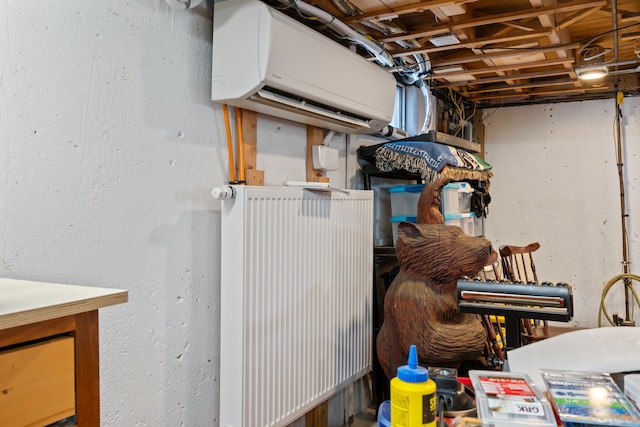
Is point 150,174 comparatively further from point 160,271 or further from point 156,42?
point 156,42

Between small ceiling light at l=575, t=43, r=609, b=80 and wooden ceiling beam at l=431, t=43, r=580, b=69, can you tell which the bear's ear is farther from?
small ceiling light at l=575, t=43, r=609, b=80

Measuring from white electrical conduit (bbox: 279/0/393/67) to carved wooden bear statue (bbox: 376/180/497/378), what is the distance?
0.94 metres

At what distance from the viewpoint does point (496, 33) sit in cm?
267

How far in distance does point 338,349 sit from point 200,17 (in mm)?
1637

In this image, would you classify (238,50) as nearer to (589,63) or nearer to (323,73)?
(323,73)

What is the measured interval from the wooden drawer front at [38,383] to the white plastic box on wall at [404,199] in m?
2.36

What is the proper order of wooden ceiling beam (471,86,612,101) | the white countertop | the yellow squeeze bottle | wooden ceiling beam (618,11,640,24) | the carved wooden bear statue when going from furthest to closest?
wooden ceiling beam (471,86,612,101) → wooden ceiling beam (618,11,640,24) → the carved wooden bear statue → the yellow squeeze bottle → the white countertop

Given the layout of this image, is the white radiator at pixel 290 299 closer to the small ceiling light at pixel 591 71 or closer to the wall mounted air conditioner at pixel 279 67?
the wall mounted air conditioner at pixel 279 67

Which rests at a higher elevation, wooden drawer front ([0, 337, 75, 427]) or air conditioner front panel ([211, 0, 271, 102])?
air conditioner front panel ([211, 0, 271, 102])


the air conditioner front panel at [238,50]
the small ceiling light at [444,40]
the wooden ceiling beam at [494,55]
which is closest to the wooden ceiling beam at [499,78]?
the wooden ceiling beam at [494,55]

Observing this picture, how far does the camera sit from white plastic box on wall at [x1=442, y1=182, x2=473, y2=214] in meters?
2.93

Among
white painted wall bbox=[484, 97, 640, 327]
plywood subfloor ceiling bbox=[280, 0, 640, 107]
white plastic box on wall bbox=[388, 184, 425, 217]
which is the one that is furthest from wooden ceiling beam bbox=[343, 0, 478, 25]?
white painted wall bbox=[484, 97, 640, 327]

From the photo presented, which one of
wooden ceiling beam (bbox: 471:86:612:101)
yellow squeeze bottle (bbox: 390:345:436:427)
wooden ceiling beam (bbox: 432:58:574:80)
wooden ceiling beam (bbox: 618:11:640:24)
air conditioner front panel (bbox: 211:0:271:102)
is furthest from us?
wooden ceiling beam (bbox: 471:86:612:101)

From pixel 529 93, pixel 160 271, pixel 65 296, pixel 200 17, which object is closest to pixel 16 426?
pixel 65 296
